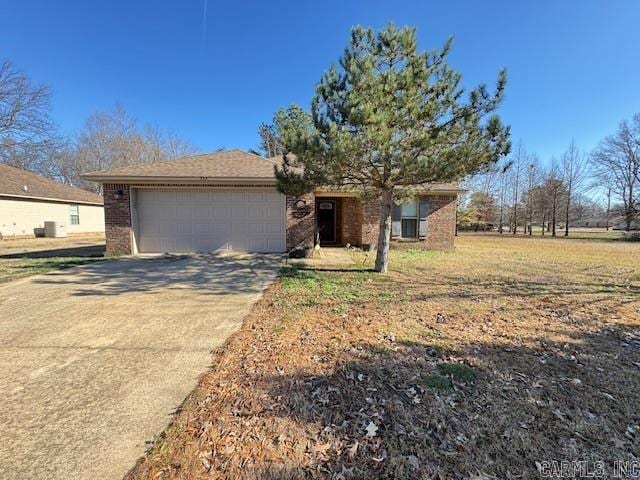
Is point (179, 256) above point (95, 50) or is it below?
below

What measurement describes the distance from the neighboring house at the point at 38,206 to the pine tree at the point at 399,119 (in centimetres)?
1908

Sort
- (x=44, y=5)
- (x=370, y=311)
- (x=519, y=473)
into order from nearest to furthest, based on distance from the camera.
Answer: (x=519, y=473)
(x=370, y=311)
(x=44, y=5)

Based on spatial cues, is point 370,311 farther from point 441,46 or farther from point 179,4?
point 179,4

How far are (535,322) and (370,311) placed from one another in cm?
234

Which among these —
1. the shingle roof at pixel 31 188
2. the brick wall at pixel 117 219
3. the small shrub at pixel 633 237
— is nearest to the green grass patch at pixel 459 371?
the brick wall at pixel 117 219

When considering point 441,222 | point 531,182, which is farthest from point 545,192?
point 441,222

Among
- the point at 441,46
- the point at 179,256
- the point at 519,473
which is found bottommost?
the point at 519,473

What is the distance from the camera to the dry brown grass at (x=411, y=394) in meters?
1.80

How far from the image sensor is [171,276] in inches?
270

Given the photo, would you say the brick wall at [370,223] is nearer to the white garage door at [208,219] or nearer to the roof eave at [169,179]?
the white garage door at [208,219]

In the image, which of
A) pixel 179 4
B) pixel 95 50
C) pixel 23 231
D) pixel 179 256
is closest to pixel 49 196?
pixel 23 231

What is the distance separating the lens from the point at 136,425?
2.06m

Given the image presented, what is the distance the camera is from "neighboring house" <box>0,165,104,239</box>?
52.1ft

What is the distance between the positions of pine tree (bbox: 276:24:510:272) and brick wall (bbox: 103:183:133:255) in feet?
22.3
